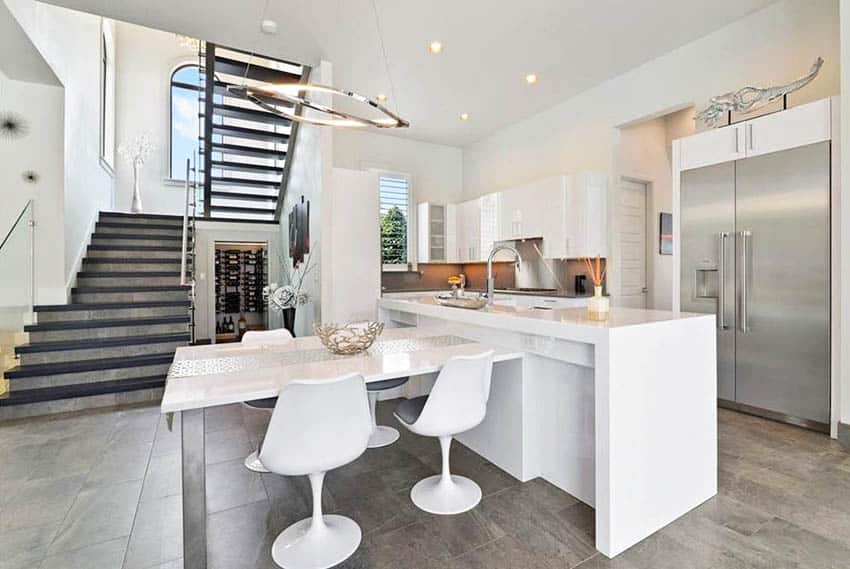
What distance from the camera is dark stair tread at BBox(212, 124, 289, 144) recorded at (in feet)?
18.5

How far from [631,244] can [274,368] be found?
460 centimetres

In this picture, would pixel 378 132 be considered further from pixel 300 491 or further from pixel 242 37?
pixel 300 491

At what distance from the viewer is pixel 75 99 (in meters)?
5.05

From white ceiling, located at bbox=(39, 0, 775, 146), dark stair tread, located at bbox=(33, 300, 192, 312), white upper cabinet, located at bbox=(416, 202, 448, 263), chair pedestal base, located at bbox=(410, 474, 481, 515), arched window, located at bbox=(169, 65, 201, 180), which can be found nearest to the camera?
chair pedestal base, located at bbox=(410, 474, 481, 515)

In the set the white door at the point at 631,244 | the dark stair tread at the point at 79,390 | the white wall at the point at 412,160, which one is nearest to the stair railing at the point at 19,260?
the dark stair tread at the point at 79,390

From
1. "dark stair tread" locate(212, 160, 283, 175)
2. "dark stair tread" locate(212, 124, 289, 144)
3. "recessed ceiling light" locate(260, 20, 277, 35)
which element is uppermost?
"recessed ceiling light" locate(260, 20, 277, 35)

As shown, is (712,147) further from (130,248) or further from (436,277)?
(130,248)

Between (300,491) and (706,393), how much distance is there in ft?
7.41

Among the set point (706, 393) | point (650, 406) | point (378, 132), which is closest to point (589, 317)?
point (650, 406)

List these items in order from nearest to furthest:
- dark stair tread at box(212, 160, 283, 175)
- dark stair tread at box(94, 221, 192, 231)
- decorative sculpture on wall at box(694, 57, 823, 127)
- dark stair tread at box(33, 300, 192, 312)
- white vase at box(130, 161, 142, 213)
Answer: decorative sculpture on wall at box(694, 57, 823, 127)
dark stair tread at box(33, 300, 192, 312)
dark stair tread at box(212, 160, 283, 175)
dark stair tread at box(94, 221, 192, 231)
white vase at box(130, 161, 142, 213)

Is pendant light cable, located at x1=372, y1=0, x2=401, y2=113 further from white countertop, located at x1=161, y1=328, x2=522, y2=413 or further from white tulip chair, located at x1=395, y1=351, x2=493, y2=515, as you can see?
white tulip chair, located at x1=395, y1=351, x2=493, y2=515

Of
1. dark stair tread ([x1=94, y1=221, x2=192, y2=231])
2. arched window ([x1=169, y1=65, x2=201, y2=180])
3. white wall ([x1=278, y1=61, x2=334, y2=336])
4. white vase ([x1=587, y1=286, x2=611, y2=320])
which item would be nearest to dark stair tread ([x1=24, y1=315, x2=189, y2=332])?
white wall ([x1=278, y1=61, x2=334, y2=336])

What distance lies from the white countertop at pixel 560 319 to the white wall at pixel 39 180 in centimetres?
446

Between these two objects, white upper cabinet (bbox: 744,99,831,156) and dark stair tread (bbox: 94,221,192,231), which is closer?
white upper cabinet (bbox: 744,99,831,156)
